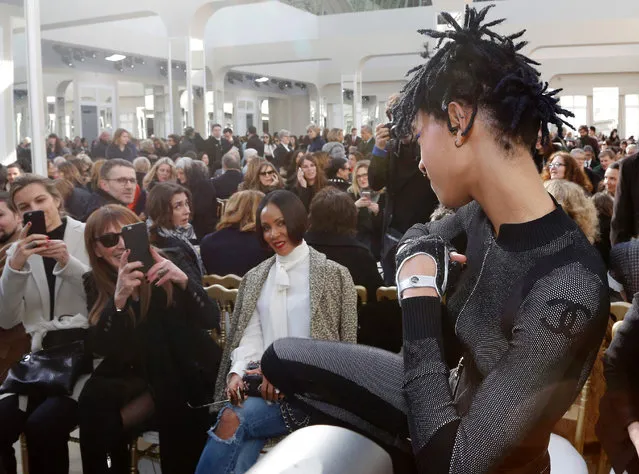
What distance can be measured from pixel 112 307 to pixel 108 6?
12835 millimetres

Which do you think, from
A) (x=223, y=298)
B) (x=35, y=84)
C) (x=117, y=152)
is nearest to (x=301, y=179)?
(x=35, y=84)

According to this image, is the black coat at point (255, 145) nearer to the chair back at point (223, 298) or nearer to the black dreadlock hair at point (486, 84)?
the chair back at point (223, 298)

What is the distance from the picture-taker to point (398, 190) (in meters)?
3.83

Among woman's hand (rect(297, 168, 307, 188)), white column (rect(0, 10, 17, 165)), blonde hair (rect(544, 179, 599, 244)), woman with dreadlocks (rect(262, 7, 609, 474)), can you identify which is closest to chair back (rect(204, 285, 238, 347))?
blonde hair (rect(544, 179, 599, 244))

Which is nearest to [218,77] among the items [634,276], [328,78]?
[328,78]

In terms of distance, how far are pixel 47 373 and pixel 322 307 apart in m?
1.13

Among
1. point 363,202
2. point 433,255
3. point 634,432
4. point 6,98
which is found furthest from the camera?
point 6,98

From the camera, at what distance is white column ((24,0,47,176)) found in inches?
166

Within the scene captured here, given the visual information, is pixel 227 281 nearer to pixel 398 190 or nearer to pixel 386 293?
pixel 386 293

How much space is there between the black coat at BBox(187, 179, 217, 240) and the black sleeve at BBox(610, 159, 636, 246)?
329cm

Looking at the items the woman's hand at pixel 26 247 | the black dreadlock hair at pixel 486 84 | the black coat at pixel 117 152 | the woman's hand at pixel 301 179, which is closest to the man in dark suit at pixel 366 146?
the woman's hand at pixel 301 179

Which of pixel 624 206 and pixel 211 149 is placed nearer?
pixel 624 206

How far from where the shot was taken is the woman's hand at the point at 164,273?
8.35 feet

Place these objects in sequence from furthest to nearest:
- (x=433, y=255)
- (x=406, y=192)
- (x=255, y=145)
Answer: (x=255, y=145)
(x=406, y=192)
(x=433, y=255)
